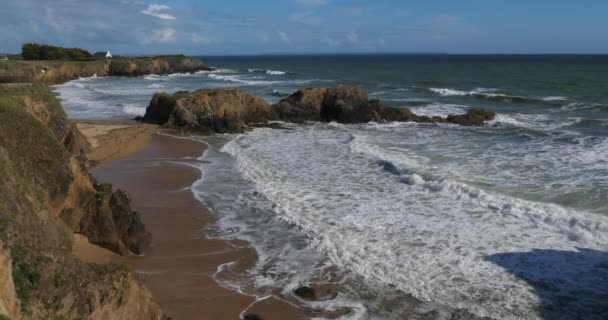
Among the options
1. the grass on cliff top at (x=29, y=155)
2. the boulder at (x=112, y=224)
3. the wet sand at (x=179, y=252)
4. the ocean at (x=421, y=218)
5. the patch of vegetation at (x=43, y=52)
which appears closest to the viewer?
the grass on cliff top at (x=29, y=155)

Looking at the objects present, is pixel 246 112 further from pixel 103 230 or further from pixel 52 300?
pixel 52 300

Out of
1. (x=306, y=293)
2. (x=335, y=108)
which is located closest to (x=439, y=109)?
(x=335, y=108)

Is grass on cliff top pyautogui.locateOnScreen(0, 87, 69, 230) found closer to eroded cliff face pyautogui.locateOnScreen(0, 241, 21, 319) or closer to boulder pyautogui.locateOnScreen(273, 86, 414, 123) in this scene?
eroded cliff face pyautogui.locateOnScreen(0, 241, 21, 319)

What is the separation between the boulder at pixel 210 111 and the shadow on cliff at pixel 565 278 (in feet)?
66.3

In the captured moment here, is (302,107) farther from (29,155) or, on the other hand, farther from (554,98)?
(29,155)

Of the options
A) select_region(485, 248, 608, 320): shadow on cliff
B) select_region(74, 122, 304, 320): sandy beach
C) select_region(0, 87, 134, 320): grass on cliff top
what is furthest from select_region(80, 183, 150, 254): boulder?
select_region(485, 248, 608, 320): shadow on cliff

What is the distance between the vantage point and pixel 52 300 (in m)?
6.60

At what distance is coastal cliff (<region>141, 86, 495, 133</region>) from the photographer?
101ft

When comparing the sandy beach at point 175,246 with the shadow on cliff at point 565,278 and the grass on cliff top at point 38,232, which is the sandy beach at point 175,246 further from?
the shadow on cliff at point 565,278

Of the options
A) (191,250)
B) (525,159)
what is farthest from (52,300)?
(525,159)

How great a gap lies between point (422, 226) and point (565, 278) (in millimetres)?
3606

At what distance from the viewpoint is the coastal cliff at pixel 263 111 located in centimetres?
3080

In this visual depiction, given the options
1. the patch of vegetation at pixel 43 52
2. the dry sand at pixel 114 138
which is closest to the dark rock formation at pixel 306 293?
the dry sand at pixel 114 138

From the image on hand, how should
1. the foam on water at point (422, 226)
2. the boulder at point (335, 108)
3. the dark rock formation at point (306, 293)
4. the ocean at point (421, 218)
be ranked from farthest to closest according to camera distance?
the boulder at point (335, 108) → the foam on water at point (422, 226) → the ocean at point (421, 218) → the dark rock formation at point (306, 293)
